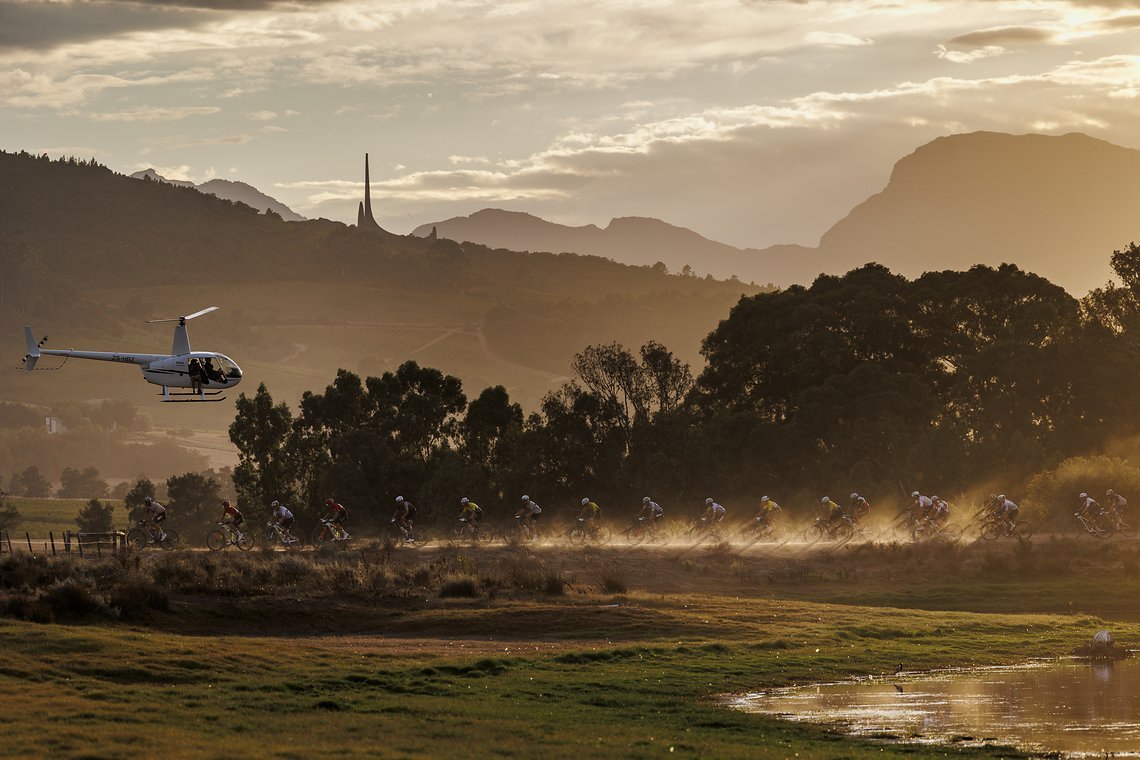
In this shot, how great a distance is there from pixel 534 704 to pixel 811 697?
572cm

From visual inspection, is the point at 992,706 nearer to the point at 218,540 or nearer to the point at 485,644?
the point at 485,644

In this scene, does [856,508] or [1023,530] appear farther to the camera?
[856,508]

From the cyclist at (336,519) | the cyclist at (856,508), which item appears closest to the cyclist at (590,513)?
the cyclist at (336,519)

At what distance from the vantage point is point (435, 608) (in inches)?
1774

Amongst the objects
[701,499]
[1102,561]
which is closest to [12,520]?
[701,499]

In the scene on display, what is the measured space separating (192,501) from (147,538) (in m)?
52.2

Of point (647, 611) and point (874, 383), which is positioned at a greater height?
point (874, 383)

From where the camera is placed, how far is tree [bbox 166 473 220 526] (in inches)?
4368

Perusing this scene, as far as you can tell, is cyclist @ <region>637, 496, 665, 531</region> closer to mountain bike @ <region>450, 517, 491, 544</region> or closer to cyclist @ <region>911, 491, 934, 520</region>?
mountain bike @ <region>450, 517, 491, 544</region>

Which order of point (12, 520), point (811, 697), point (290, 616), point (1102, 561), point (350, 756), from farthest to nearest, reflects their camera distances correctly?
point (12, 520) < point (1102, 561) < point (290, 616) < point (811, 697) < point (350, 756)

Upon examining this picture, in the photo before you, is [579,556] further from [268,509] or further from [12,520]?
[12,520]

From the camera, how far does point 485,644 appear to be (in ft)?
126

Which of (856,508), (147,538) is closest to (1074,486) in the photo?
(856,508)

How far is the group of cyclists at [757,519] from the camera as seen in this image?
61.8 meters
